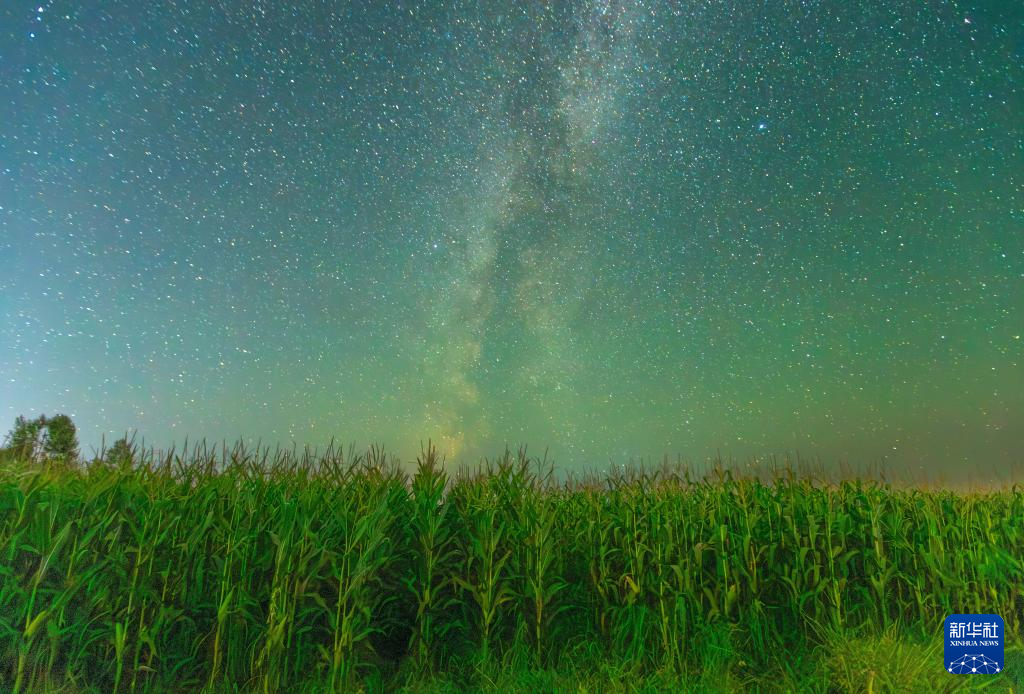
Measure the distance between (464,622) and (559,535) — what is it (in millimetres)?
1507

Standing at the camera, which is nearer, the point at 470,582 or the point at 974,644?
the point at 974,644

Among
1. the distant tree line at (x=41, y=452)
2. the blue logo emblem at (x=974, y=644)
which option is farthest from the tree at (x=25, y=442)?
the blue logo emblem at (x=974, y=644)

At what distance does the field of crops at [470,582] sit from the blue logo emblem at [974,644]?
164 millimetres

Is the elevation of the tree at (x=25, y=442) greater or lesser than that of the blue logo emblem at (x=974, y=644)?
greater

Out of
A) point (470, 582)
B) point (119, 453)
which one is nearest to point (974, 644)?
point (470, 582)

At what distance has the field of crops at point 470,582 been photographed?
5.45 m

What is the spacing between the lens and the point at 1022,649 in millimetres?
6520

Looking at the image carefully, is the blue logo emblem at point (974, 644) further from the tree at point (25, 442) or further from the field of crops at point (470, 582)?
the tree at point (25, 442)

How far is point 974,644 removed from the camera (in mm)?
6082

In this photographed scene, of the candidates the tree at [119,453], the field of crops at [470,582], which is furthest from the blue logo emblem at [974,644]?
the tree at [119,453]

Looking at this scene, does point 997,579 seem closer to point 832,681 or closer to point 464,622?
point 832,681

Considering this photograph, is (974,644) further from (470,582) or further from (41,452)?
(41,452)

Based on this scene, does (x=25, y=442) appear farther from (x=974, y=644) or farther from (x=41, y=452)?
(x=974, y=644)

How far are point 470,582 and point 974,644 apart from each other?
527cm
